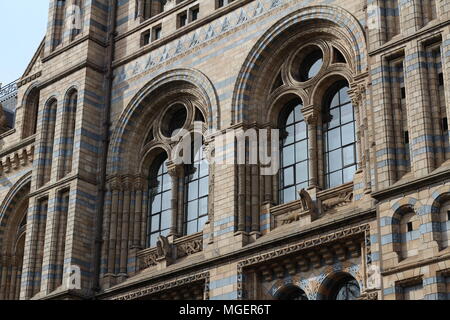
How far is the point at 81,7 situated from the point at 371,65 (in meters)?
12.4

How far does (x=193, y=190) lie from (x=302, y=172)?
370cm

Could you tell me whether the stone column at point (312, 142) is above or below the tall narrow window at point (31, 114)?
below

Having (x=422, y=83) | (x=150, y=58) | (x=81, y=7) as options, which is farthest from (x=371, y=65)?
(x=81, y=7)

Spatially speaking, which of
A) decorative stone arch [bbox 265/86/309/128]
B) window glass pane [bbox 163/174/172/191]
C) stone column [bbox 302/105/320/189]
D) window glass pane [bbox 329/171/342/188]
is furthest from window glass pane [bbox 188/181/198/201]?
window glass pane [bbox 329/171/342/188]

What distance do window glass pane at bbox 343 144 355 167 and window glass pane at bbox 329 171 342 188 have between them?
29 centimetres

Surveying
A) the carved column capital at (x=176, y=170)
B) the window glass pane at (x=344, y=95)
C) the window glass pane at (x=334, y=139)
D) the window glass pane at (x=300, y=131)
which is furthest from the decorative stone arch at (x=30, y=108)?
the window glass pane at (x=334, y=139)

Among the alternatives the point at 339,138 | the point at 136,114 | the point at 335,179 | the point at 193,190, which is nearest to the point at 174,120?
the point at 136,114

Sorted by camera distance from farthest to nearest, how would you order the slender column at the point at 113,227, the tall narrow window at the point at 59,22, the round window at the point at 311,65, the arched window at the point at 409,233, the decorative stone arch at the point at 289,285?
the tall narrow window at the point at 59,22 < the slender column at the point at 113,227 < the round window at the point at 311,65 < the decorative stone arch at the point at 289,285 < the arched window at the point at 409,233

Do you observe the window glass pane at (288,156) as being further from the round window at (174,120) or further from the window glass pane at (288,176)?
the round window at (174,120)

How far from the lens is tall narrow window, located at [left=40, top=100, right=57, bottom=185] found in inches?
1332

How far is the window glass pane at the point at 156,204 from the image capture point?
3188 cm

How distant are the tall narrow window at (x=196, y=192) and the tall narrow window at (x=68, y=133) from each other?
386cm

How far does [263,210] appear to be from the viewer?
93.9 ft

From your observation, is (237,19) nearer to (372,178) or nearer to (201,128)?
(201,128)
